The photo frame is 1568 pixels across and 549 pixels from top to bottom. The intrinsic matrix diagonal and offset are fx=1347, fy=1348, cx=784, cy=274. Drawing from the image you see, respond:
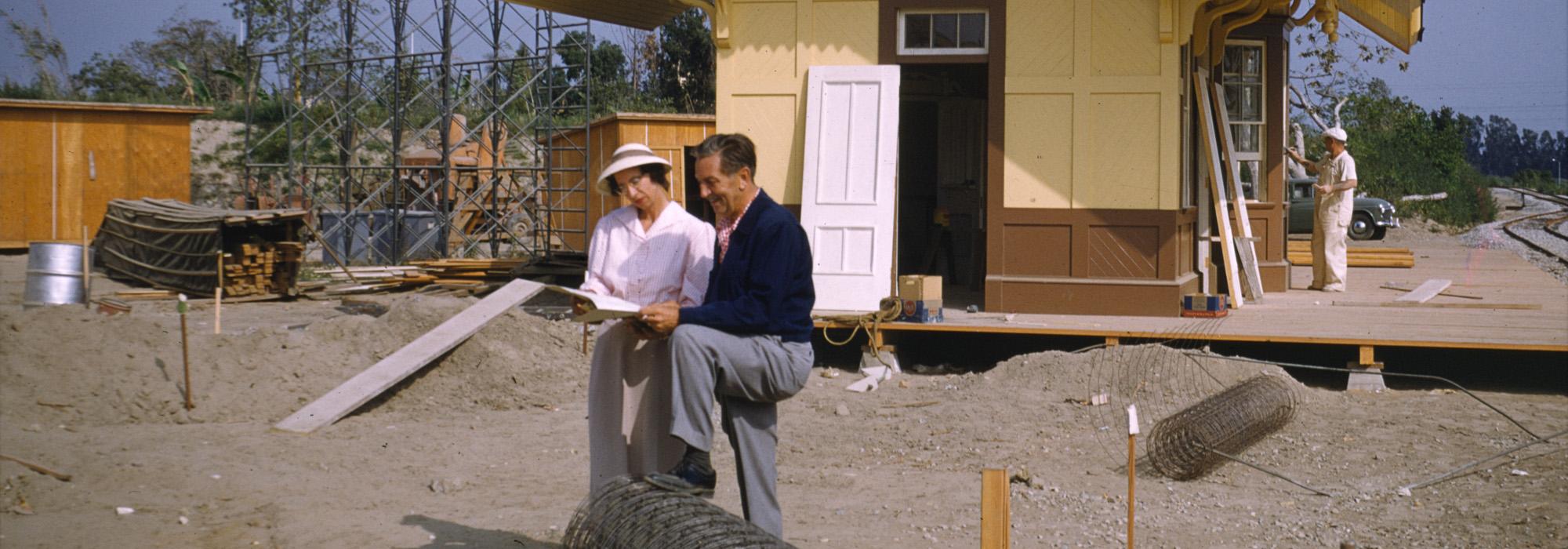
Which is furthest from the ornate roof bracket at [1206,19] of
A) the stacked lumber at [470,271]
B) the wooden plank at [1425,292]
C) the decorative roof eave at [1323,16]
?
the stacked lumber at [470,271]

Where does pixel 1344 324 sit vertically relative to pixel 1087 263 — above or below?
below

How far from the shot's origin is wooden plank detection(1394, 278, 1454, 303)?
13.1m

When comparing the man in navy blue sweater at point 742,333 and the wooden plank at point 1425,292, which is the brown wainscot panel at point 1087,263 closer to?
the wooden plank at point 1425,292

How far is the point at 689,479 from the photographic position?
4504mm

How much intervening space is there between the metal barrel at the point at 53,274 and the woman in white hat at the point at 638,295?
27.6ft

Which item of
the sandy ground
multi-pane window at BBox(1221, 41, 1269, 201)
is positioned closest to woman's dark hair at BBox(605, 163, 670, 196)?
the sandy ground

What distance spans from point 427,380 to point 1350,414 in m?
6.22

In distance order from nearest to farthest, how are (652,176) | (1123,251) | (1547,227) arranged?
(652,176), (1123,251), (1547,227)

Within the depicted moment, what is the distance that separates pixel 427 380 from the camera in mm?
9406

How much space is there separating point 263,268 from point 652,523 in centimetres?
1283

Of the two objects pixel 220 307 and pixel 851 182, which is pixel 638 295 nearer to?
pixel 851 182

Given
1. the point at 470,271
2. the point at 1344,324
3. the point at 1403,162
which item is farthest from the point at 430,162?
the point at 1403,162

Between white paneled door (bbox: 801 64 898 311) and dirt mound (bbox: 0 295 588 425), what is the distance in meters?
2.20

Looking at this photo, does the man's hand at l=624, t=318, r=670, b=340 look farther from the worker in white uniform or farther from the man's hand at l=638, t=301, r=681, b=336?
the worker in white uniform
